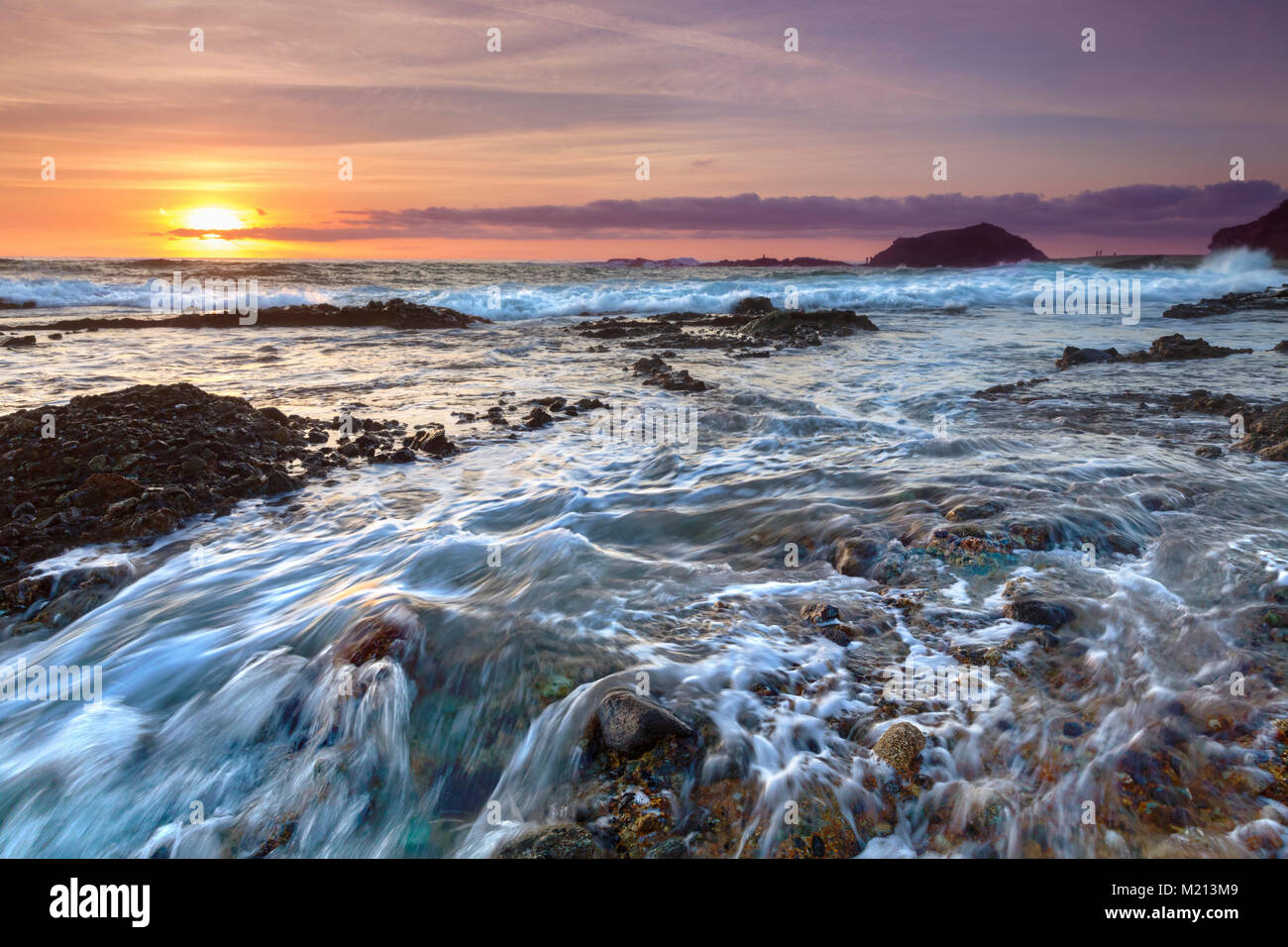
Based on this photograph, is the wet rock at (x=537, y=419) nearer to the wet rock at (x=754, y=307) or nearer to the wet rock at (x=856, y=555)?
the wet rock at (x=856, y=555)

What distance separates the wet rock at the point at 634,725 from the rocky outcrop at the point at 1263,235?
72926 mm

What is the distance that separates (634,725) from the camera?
3307 mm

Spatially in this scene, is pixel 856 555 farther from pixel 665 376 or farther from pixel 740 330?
pixel 740 330

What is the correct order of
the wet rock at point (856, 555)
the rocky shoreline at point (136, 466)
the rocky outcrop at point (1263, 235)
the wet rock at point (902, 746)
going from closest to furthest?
the wet rock at point (902, 746), the wet rock at point (856, 555), the rocky shoreline at point (136, 466), the rocky outcrop at point (1263, 235)

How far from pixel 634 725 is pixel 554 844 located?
2.25 feet

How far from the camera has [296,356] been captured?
18.8 meters

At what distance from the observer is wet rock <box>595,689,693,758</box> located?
3.28 metres

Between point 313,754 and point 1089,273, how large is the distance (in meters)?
60.4

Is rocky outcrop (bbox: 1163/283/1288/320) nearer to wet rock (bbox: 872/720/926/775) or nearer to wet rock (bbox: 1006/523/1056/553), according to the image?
wet rock (bbox: 1006/523/1056/553)

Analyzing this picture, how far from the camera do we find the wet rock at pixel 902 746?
10.2 feet

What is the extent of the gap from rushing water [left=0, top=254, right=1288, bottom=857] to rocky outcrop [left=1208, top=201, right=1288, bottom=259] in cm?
6649

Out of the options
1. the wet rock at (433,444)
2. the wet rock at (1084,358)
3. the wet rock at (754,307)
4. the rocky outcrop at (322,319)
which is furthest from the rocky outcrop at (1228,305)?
the rocky outcrop at (322,319)

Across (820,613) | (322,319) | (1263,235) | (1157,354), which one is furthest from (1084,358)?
(1263,235)
